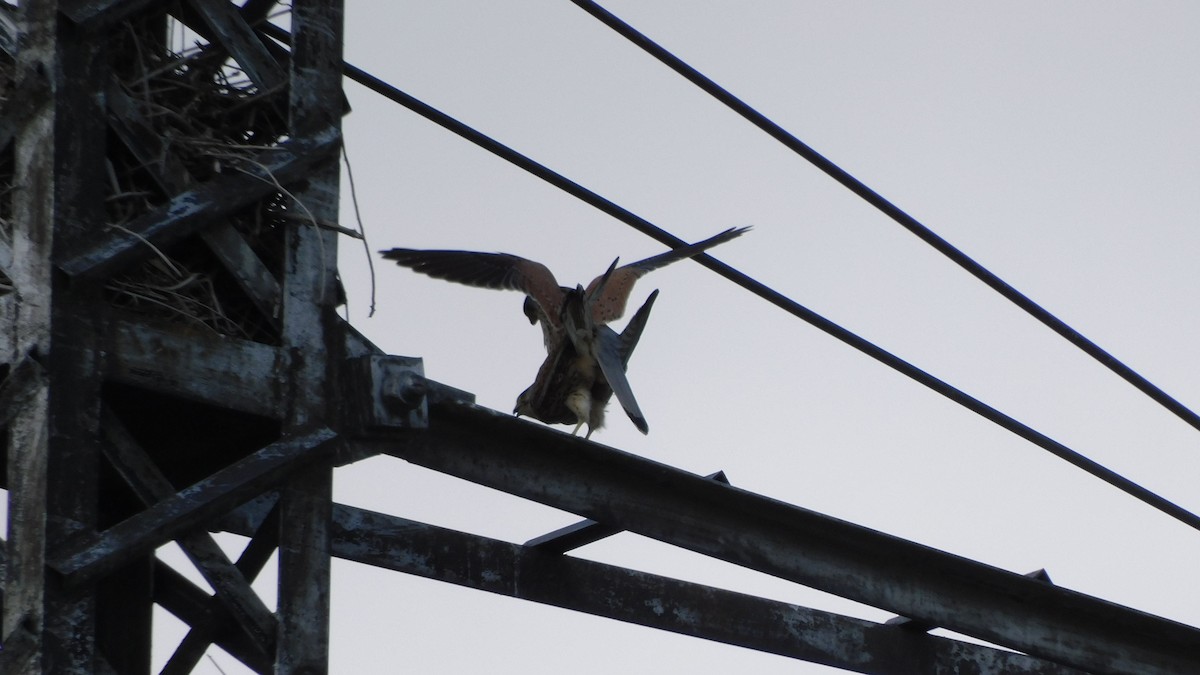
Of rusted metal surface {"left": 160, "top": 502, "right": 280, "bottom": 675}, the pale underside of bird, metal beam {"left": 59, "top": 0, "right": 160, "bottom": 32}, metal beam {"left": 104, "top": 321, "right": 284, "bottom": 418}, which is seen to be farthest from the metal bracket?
the pale underside of bird

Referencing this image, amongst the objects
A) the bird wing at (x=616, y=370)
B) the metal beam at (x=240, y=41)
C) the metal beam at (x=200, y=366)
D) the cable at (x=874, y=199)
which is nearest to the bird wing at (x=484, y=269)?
the bird wing at (x=616, y=370)

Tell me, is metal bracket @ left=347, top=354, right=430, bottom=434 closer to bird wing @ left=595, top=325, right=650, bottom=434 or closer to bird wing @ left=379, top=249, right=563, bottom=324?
bird wing @ left=595, top=325, right=650, bottom=434

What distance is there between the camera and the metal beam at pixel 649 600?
389 centimetres

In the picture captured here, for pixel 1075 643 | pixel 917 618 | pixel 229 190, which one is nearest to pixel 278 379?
pixel 229 190

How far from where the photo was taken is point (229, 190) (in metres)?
3.52

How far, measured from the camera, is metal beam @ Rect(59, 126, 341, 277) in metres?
3.26

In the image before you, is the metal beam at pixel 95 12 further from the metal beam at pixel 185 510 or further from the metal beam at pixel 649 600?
the metal beam at pixel 649 600

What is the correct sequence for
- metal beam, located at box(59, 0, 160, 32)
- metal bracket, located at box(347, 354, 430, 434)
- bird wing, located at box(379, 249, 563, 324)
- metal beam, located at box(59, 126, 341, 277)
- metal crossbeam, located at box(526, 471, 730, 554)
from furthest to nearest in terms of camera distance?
bird wing, located at box(379, 249, 563, 324)
metal crossbeam, located at box(526, 471, 730, 554)
metal bracket, located at box(347, 354, 430, 434)
metal beam, located at box(59, 0, 160, 32)
metal beam, located at box(59, 126, 341, 277)

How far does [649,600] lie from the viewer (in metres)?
4.30

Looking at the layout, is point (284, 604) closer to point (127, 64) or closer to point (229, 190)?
point (229, 190)

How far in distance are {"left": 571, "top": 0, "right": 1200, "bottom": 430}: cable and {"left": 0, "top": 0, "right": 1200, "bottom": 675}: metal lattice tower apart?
4.08 feet

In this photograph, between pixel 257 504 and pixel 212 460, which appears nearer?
pixel 212 460

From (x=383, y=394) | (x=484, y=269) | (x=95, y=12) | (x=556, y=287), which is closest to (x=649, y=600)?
(x=383, y=394)

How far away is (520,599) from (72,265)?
140cm
